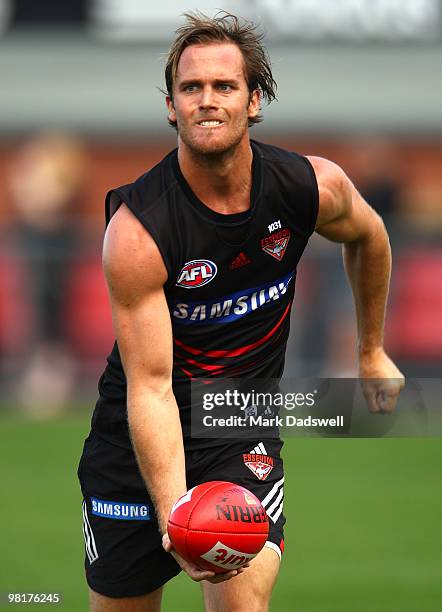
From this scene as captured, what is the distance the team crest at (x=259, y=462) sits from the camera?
5895 millimetres

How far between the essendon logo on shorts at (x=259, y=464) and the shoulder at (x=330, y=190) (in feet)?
3.15

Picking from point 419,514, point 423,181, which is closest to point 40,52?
point 423,181

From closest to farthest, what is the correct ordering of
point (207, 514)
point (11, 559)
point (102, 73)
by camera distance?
point (207, 514) < point (11, 559) < point (102, 73)

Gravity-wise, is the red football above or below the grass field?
above

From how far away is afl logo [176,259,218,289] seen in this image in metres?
5.67

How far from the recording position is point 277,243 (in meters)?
5.87

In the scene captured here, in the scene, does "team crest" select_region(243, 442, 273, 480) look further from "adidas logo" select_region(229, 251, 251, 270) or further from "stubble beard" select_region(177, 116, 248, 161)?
"stubble beard" select_region(177, 116, 248, 161)

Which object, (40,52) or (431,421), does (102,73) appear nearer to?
(40,52)

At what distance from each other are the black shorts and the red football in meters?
0.55

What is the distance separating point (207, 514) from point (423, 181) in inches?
629

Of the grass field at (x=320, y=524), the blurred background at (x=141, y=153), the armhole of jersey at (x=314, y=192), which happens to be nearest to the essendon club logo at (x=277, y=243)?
the armhole of jersey at (x=314, y=192)

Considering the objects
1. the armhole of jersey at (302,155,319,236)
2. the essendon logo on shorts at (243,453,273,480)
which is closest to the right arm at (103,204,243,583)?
the essendon logo on shorts at (243,453,273,480)

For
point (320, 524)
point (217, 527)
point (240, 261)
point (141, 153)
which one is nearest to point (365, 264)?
point (240, 261)

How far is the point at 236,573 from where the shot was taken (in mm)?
5383
